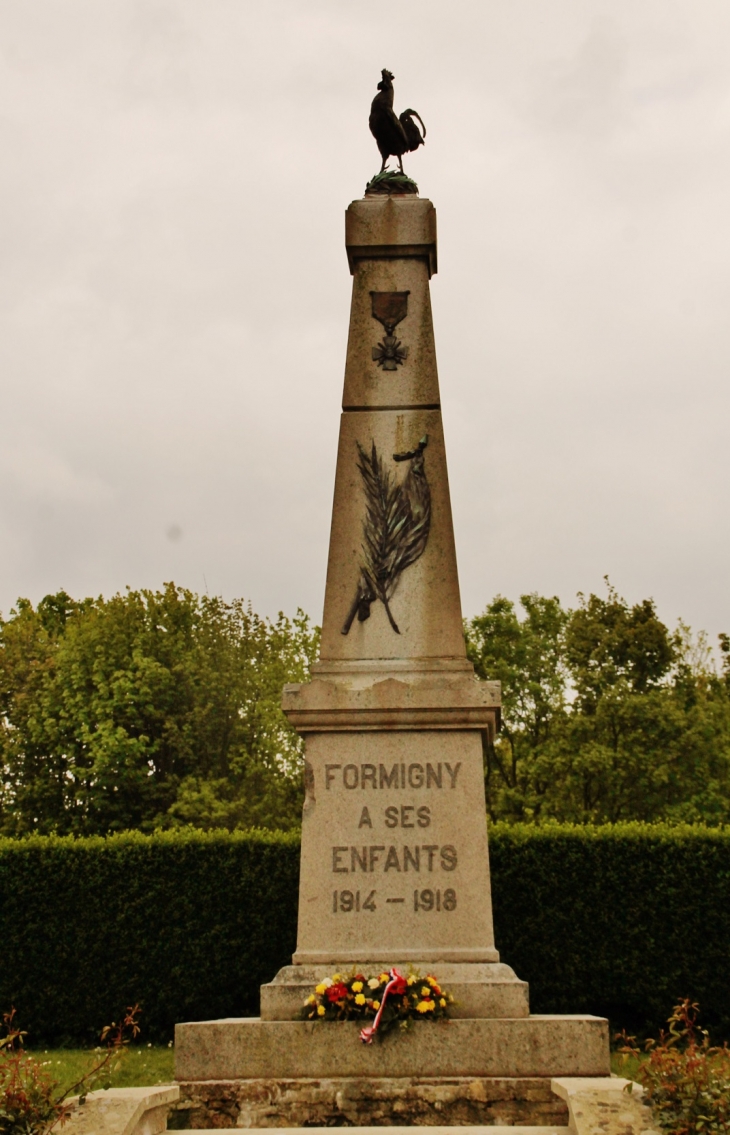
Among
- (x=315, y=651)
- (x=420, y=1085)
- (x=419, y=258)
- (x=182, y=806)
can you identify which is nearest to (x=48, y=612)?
(x=315, y=651)

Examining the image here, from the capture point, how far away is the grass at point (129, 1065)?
9.81m

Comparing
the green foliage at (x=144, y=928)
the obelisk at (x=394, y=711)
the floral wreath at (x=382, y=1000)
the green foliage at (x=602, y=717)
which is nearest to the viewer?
the floral wreath at (x=382, y=1000)

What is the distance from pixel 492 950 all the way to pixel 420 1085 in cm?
117

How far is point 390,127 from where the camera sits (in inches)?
387

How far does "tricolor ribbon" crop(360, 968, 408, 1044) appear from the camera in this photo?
6.84 m

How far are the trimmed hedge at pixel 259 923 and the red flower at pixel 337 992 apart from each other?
606 cm

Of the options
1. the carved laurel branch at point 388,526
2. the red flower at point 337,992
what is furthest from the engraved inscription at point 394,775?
the red flower at point 337,992

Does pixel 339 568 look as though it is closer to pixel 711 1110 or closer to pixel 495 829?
pixel 711 1110

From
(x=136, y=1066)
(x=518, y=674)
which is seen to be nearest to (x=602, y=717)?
(x=518, y=674)

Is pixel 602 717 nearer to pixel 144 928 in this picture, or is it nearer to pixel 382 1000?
pixel 144 928

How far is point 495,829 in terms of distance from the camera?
13.5 m

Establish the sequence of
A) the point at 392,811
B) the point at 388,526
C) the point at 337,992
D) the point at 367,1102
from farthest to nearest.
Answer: the point at 388,526
the point at 392,811
the point at 337,992
the point at 367,1102

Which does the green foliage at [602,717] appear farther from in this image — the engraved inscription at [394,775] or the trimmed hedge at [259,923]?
the engraved inscription at [394,775]

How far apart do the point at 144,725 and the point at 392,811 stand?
20220 millimetres
